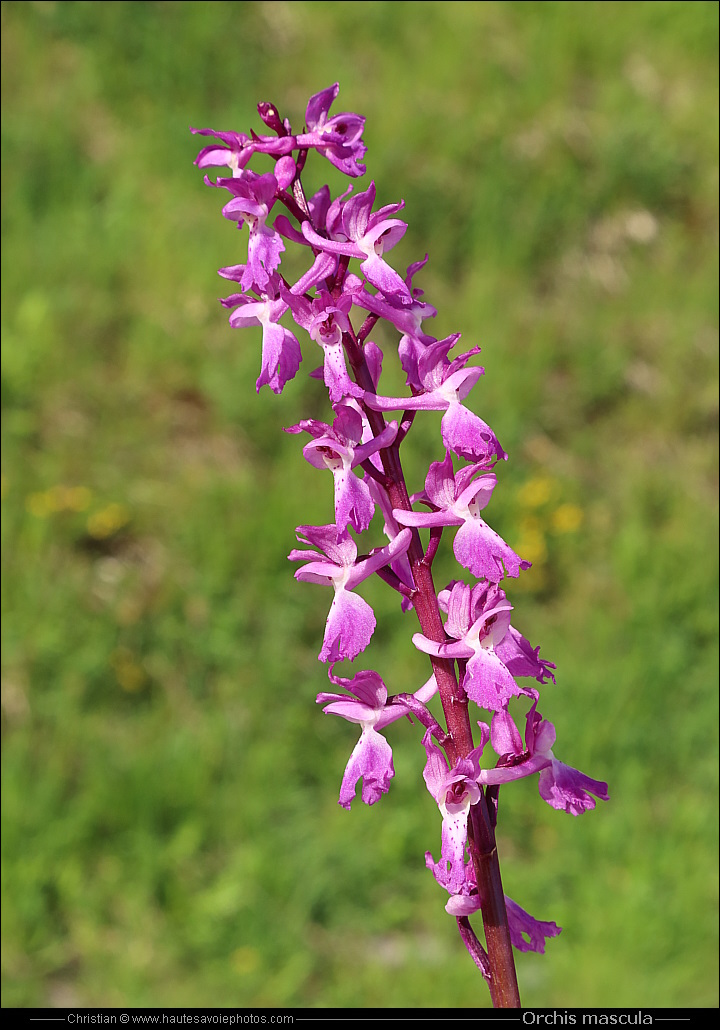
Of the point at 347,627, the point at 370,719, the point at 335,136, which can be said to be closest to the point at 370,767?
the point at 370,719

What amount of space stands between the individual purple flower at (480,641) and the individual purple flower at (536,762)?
0.27 feet

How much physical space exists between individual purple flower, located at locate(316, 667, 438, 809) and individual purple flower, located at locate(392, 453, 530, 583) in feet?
0.52

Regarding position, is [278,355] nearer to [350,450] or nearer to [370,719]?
[350,450]

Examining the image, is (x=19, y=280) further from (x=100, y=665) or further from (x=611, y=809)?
(x=611, y=809)

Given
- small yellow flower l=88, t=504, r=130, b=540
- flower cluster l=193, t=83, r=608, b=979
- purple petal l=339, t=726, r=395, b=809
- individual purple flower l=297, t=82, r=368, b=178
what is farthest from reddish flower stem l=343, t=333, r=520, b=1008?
small yellow flower l=88, t=504, r=130, b=540

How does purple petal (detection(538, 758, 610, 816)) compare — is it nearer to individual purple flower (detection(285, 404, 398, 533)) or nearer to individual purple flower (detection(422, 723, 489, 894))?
individual purple flower (detection(422, 723, 489, 894))

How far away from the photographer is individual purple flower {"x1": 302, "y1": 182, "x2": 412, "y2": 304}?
132cm

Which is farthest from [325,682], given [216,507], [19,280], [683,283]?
[683,283]

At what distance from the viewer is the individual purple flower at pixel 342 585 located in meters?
1.37

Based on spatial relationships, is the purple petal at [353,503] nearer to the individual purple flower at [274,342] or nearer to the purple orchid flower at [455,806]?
the individual purple flower at [274,342]

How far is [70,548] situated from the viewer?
15.8 ft

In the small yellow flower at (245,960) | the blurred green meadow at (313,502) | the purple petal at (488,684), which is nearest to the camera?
the purple petal at (488,684)

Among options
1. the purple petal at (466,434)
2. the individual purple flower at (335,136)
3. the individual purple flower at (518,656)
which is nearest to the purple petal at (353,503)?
the purple petal at (466,434)

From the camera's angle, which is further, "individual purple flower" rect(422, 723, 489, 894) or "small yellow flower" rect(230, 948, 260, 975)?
"small yellow flower" rect(230, 948, 260, 975)
